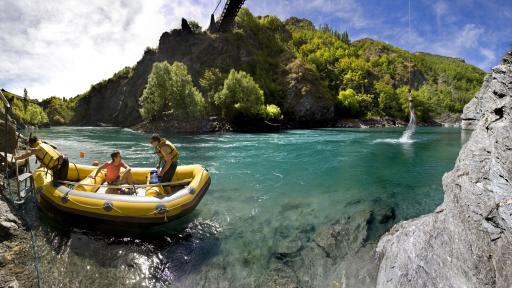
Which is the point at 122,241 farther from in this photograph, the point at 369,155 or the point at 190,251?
the point at 369,155

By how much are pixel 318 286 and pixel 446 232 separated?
255 cm

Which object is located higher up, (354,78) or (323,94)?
(354,78)

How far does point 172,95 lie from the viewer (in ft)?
134

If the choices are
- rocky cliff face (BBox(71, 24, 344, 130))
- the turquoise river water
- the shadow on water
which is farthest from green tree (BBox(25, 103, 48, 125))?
the shadow on water

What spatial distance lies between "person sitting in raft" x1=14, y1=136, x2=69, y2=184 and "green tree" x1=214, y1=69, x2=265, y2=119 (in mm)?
35277

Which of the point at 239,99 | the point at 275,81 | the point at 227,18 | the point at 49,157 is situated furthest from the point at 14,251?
the point at 227,18

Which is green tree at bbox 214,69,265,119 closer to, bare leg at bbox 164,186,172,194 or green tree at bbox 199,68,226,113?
green tree at bbox 199,68,226,113

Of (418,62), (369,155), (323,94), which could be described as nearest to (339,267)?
(369,155)

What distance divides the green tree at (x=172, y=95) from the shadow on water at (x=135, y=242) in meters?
33.0

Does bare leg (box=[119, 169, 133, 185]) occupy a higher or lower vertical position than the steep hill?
lower

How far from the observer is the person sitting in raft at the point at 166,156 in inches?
351

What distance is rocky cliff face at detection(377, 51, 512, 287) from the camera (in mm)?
4281

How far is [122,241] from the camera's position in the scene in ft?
24.2

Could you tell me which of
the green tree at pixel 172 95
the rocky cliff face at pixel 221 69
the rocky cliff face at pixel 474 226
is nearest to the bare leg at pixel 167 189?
the rocky cliff face at pixel 474 226
